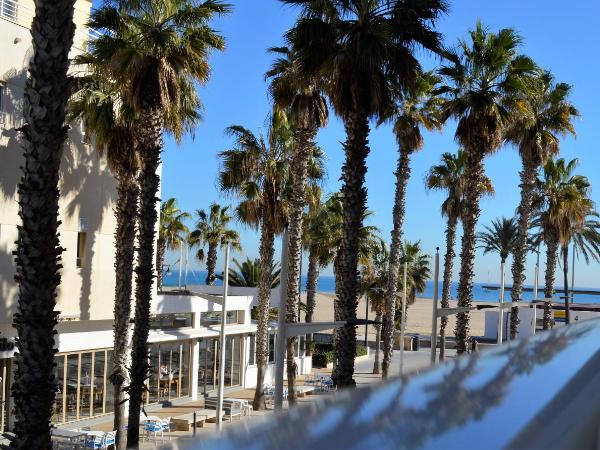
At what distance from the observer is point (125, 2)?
1680 centimetres

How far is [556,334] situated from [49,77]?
6.54 metres

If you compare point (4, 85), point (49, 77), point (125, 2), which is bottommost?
point (49, 77)

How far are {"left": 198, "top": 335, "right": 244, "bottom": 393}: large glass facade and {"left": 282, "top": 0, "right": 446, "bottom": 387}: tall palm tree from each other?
15.9m

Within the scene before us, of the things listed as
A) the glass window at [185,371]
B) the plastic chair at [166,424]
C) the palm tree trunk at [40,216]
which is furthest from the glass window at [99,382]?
the palm tree trunk at [40,216]

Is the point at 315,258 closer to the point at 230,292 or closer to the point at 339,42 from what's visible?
the point at 230,292

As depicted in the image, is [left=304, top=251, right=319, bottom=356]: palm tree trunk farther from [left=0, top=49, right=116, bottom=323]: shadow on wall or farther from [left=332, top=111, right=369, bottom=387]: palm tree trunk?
[left=332, top=111, right=369, bottom=387]: palm tree trunk

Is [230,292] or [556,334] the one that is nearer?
[556,334]

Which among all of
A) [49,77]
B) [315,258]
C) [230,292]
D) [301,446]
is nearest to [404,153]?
[315,258]

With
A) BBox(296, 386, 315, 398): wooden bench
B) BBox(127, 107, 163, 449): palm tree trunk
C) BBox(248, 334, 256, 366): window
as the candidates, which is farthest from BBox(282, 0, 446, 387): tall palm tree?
BBox(248, 334, 256, 366): window

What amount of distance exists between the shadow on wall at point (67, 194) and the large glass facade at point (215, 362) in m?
9.06

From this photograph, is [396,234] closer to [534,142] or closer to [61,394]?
[534,142]

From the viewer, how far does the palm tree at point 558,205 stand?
3512cm

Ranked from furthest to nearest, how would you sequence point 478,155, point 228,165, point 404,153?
1. point 404,153
2. point 228,165
3. point 478,155

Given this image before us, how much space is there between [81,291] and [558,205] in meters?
23.4
